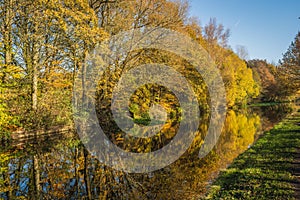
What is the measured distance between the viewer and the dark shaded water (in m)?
6.92

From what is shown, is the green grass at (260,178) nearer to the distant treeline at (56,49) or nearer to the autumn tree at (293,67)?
the distant treeline at (56,49)

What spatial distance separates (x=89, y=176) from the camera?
27.6 feet

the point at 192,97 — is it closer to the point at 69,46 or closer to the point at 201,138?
the point at 201,138

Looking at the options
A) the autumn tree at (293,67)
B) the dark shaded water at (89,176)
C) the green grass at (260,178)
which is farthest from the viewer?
the autumn tree at (293,67)

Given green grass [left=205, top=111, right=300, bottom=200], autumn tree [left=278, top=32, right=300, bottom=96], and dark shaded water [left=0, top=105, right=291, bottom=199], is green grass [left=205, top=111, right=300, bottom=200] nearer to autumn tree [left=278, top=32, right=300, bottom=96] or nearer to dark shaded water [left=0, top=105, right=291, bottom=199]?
dark shaded water [left=0, top=105, right=291, bottom=199]

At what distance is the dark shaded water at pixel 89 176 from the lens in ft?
22.7

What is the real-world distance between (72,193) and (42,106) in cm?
1207

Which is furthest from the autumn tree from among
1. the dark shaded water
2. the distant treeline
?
the dark shaded water

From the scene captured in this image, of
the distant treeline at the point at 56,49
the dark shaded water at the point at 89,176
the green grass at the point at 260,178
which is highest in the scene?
the distant treeline at the point at 56,49

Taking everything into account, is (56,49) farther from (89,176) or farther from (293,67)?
(293,67)

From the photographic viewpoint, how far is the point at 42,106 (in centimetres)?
1770

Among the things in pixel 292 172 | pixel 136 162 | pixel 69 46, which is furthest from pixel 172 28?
pixel 292 172

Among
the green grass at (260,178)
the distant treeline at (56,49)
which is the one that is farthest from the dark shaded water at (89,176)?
the distant treeline at (56,49)

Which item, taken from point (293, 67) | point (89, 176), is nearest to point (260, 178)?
point (89, 176)
